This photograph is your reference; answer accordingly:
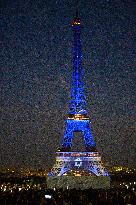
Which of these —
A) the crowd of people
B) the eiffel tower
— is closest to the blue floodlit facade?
the eiffel tower

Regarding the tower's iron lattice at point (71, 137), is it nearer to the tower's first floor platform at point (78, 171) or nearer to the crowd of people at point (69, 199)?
the tower's first floor platform at point (78, 171)

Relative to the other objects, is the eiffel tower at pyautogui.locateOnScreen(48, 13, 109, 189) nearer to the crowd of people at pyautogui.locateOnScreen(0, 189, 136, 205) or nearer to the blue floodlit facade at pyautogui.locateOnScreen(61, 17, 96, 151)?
the blue floodlit facade at pyautogui.locateOnScreen(61, 17, 96, 151)

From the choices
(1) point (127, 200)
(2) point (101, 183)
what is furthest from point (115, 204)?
(2) point (101, 183)

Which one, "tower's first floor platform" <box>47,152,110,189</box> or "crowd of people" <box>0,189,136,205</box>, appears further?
"tower's first floor platform" <box>47,152,110,189</box>

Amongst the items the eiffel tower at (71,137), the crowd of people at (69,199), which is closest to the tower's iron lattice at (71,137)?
the eiffel tower at (71,137)

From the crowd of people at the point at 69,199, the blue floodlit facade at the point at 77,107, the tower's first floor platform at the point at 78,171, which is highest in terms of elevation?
the blue floodlit facade at the point at 77,107

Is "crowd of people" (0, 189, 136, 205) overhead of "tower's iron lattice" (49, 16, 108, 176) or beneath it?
beneath

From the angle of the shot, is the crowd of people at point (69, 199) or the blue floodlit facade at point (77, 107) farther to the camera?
the blue floodlit facade at point (77, 107)

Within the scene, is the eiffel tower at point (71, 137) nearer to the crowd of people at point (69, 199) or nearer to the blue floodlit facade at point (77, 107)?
the blue floodlit facade at point (77, 107)

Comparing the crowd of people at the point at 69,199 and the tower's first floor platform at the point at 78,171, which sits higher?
the tower's first floor platform at the point at 78,171

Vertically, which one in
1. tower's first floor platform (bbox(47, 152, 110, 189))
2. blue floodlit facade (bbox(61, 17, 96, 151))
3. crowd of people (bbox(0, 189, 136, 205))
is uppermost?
blue floodlit facade (bbox(61, 17, 96, 151))
